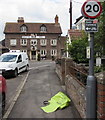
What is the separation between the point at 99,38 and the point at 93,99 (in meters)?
4.05

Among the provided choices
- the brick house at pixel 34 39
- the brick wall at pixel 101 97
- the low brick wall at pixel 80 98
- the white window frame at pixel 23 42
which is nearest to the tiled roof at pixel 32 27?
the brick house at pixel 34 39

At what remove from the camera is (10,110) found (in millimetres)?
4945

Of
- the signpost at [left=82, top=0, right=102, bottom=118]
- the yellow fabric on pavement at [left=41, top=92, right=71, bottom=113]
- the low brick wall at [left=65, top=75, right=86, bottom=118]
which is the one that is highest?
the signpost at [left=82, top=0, right=102, bottom=118]

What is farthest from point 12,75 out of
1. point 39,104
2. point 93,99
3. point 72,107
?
point 93,99

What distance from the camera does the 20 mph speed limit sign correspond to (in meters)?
3.50

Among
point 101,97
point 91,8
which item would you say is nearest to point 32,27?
point 91,8

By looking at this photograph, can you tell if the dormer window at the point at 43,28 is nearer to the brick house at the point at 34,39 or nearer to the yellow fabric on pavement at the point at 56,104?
the brick house at the point at 34,39

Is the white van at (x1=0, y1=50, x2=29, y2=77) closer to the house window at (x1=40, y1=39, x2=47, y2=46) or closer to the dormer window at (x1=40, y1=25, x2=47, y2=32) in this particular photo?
the house window at (x1=40, y1=39, x2=47, y2=46)

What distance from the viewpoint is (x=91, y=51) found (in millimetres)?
3562

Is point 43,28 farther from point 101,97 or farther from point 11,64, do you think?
point 101,97

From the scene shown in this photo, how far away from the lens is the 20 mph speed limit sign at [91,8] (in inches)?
138

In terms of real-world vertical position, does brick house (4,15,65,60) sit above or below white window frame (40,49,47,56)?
above

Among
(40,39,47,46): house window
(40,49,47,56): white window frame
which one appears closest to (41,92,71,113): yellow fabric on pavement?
(40,49,47,56): white window frame

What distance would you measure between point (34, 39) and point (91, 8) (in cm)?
3873
